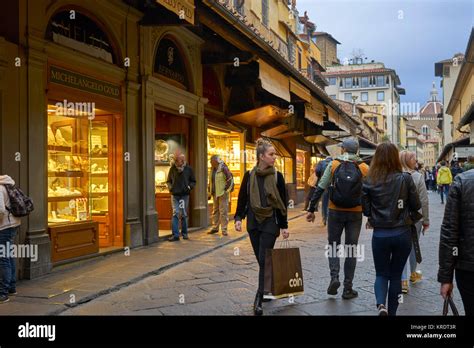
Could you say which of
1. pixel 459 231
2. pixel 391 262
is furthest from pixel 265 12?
pixel 459 231

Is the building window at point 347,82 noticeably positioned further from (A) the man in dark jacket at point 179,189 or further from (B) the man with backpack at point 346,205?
(B) the man with backpack at point 346,205

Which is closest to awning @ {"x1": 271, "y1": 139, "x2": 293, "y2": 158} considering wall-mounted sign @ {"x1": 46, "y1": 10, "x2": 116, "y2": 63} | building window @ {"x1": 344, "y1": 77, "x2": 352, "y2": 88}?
wall-mounted sign @ {"x1": 46, "y1": 10, "x2": 116, "y2": 63}

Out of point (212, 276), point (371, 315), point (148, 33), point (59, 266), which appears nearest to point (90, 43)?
point (148, 33)

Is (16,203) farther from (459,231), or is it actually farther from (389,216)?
(459,231)

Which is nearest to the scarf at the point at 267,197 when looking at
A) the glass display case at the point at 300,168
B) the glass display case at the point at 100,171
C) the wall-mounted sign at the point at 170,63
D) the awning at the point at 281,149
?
the glass display case at the point at 100,171

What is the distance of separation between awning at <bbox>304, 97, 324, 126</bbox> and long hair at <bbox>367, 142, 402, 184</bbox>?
43.7 feet

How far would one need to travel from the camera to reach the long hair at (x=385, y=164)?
480 cm

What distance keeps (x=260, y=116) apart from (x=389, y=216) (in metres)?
11.4

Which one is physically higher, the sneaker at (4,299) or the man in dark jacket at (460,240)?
the man in dark jacket at (460,240)

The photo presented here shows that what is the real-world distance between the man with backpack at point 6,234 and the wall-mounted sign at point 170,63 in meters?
5.47

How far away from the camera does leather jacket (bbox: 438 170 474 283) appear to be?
3209 millimetres

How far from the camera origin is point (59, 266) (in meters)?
7.68

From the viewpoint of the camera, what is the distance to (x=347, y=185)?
578 centimetres
